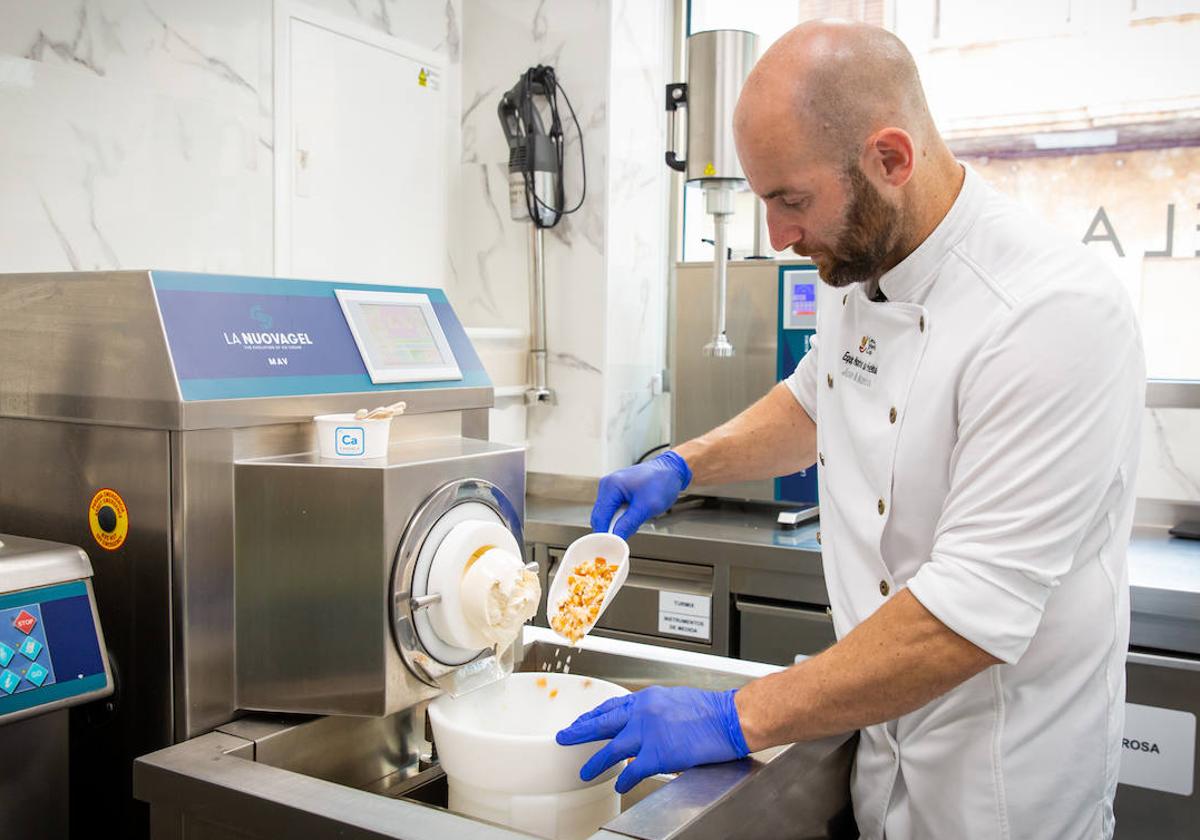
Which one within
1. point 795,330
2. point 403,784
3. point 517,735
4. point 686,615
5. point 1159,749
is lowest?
point 1159,749

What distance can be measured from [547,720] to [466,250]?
7.87 feet

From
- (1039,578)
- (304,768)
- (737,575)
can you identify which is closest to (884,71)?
(1039,578)

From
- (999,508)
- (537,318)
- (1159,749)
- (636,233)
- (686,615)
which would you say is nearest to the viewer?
(999,508)

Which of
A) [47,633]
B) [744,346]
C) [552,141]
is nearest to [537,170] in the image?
[552,141]

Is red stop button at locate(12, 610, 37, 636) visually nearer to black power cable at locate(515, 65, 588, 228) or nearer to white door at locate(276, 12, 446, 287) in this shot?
white door at locate(276, 12, 446, 287)

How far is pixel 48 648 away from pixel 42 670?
0.07 feet

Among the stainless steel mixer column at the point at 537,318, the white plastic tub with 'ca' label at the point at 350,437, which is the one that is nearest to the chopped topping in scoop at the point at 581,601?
the white plastic tub with 'ca' label at the point at 350,437

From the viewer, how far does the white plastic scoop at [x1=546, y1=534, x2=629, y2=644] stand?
1.38 metres

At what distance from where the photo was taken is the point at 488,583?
3.99ft

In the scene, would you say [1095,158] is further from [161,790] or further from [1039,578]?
[161,790]

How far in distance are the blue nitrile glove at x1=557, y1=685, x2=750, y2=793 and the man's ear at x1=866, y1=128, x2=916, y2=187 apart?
2.19 ft

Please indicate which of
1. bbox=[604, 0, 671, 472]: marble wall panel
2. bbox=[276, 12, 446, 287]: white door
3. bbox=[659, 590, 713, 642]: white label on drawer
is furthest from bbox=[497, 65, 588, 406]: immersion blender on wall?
bbox=[659, 590, 713, 642]: white label on drawer

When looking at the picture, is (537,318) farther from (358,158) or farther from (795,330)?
(795,330)

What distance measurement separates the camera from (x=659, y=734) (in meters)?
1.13
